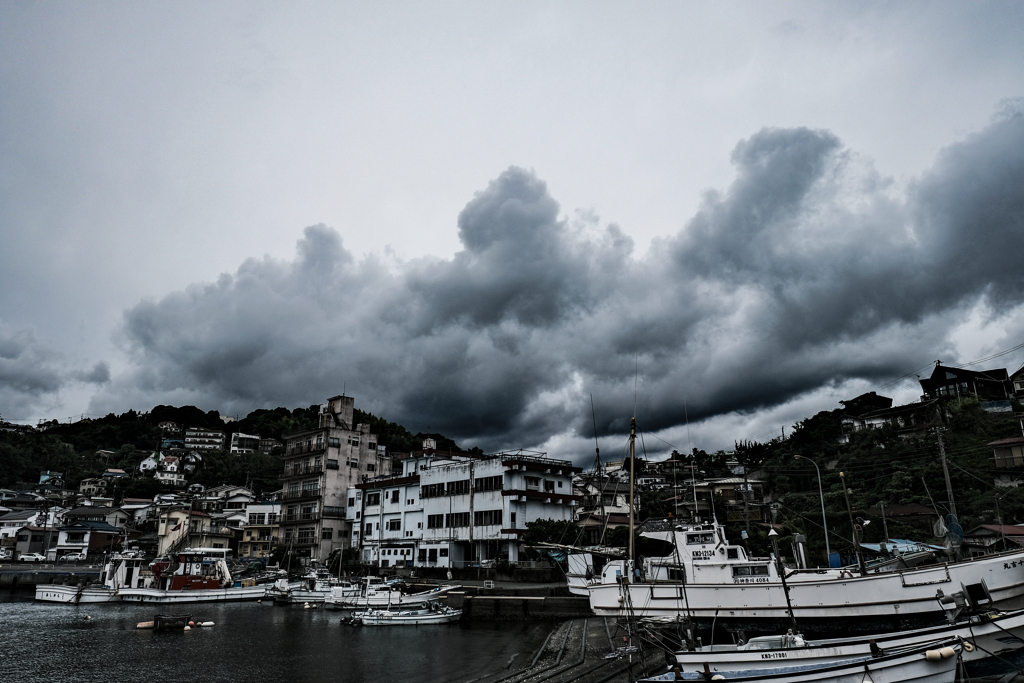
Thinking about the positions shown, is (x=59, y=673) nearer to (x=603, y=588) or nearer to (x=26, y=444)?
(x=603, y=588)

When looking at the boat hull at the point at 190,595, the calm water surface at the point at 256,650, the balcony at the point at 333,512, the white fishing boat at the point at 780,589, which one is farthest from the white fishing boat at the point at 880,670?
the balcony at the point at 333,512

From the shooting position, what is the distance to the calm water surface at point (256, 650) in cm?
2309

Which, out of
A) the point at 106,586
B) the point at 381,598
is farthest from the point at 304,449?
the point at 381,598

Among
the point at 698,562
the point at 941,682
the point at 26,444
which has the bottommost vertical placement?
the point at 941,682

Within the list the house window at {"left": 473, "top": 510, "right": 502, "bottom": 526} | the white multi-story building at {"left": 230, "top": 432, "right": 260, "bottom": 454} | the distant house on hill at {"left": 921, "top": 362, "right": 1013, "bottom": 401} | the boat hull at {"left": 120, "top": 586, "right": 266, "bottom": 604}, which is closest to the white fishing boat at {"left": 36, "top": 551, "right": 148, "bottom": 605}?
the boat hull at {"left": 120, "top": 586, "right": 266, "bottom": 604}

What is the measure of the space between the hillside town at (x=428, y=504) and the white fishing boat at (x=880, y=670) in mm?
18952

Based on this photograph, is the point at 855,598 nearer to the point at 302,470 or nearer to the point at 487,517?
the point at 487,517

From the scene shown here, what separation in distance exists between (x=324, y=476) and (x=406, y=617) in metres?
34.3

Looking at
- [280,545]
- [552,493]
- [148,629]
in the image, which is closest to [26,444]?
[280,545]

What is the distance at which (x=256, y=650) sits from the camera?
28219 millimetres

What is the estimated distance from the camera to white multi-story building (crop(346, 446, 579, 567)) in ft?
161

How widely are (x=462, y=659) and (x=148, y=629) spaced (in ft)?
71.1

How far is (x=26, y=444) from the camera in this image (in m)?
121

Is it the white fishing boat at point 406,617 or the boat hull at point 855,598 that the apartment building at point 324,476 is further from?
the boat hull at point 855,598
